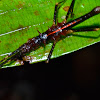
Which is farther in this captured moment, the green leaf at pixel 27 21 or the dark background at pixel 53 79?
the dark background at pixel 53 79

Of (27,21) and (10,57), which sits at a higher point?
(27,21)

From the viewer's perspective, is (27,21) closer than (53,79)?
Yes

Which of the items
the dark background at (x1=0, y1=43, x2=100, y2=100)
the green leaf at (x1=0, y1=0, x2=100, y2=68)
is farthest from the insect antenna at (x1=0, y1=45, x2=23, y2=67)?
the dark background at (x1=0, y1=43, x2=100, y2=100)

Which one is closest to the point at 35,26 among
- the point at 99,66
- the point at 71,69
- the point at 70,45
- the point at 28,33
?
the point at 28,33

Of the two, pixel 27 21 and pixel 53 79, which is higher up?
pixel 27 21

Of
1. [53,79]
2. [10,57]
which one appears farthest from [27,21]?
[53,79]

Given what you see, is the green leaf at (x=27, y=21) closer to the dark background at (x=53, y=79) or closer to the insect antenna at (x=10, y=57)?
the insect antenna at (x=10, y=57)

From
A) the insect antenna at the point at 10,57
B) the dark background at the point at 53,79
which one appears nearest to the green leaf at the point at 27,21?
the insect antenna at the point at 10,57

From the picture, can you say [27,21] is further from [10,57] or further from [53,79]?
[53,79]

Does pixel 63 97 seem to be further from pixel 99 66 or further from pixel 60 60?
pixel 99 66
